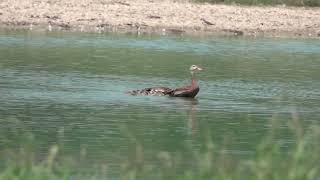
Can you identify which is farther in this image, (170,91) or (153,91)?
(170,91)

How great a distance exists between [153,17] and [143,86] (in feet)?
34.9

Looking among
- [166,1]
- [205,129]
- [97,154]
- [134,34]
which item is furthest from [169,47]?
[97,154]

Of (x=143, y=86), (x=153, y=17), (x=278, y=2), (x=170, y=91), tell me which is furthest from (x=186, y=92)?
(x=278, y=2)

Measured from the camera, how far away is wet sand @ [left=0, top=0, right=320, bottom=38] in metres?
29.9

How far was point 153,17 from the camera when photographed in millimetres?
30562

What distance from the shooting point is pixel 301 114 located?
16938 mm

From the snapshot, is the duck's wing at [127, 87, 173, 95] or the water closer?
the water

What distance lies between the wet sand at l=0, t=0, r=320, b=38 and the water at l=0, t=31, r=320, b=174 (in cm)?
87

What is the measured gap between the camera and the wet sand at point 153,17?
29938 mm

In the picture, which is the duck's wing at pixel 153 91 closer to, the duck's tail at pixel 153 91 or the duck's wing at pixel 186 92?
the duck's tail at pixel 153 91

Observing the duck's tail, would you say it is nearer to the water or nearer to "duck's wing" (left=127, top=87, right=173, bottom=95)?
"duck's wing" (left=127, top=87, right=173, bottom=95)

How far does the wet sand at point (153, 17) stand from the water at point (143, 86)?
87cm

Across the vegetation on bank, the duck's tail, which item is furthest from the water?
the vegetation on bank

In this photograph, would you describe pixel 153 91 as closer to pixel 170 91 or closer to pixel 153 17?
pixel 170 91
